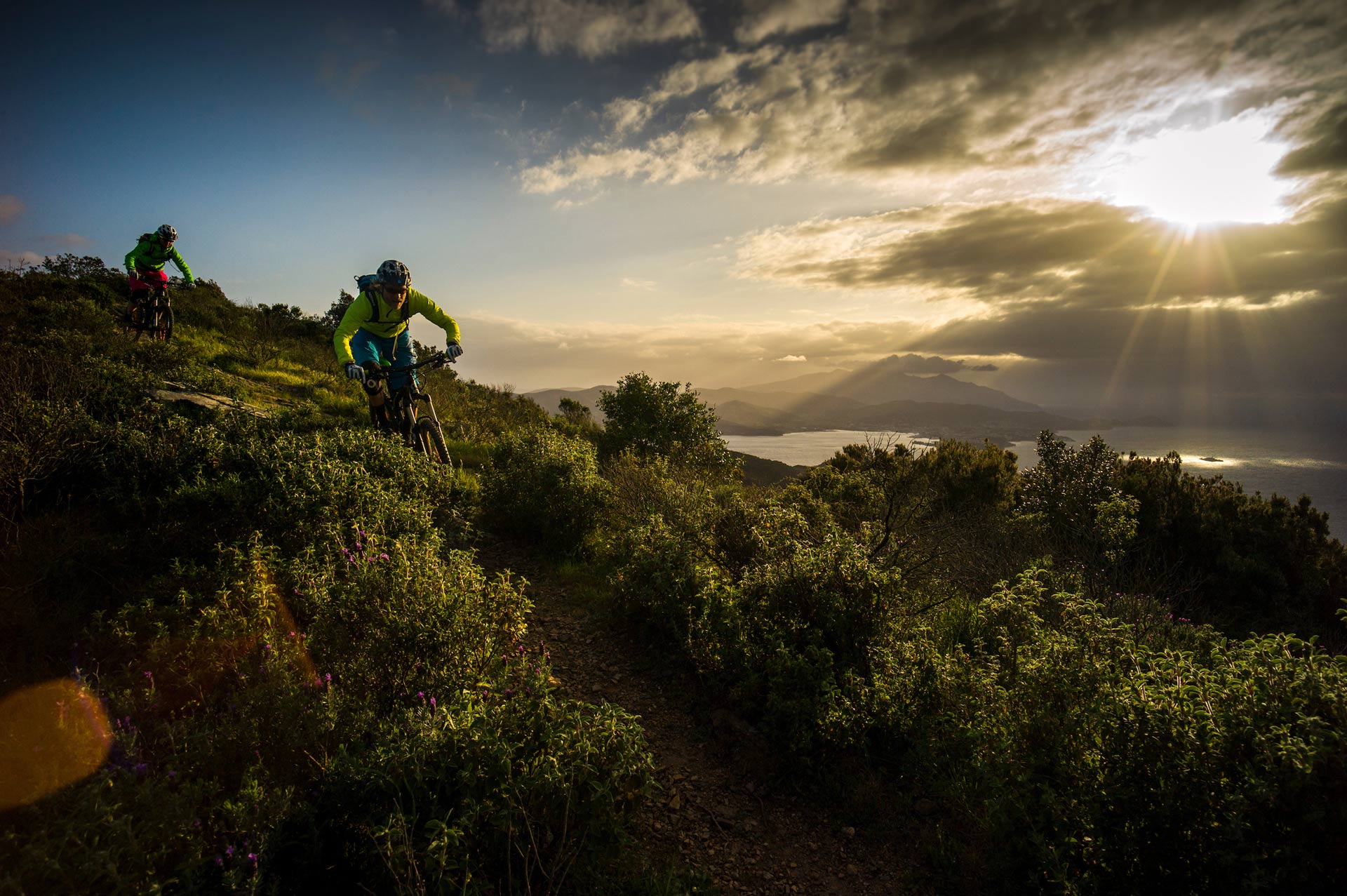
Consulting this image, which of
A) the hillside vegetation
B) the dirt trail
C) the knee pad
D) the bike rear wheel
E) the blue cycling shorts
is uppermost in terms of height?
the bike rear wheel

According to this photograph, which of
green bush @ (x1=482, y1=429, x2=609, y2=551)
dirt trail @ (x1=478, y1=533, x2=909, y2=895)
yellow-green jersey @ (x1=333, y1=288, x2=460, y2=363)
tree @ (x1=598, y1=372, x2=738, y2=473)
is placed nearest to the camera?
dirt trail @ (x1=478, y1=533, x2=909, y2=895)

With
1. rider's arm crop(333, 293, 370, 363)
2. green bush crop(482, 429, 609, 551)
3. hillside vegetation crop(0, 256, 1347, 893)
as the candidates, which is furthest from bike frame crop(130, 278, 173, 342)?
green bush crop(482, 429, 609, 551)

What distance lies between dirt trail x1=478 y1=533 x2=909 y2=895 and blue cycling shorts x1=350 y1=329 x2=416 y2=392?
4.90m

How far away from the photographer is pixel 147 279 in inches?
468

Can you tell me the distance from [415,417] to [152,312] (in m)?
9.00

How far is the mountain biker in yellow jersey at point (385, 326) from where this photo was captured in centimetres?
765

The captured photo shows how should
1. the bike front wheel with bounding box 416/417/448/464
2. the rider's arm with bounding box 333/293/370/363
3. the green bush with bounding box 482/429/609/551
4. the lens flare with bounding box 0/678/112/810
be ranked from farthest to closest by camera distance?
1. the bike front wheel with bounding box 416/417/448/464
2. the green bush with bounding box 482/429/609/551
3. the rider's arm with bounding box 333/293/370/363
4. the lens flare with bounding box 0/678/112/810

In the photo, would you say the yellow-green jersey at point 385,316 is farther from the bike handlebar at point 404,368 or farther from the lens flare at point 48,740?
the lens flare at point 48,740

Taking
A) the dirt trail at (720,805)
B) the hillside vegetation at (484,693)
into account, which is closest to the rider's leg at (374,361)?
the hillside vegetation at (484,693)

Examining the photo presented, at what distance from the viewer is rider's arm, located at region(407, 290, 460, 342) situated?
8.18m

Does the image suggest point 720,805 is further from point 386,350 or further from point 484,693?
point 386,350

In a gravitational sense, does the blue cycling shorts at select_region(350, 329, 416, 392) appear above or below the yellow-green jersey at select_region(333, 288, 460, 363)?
below

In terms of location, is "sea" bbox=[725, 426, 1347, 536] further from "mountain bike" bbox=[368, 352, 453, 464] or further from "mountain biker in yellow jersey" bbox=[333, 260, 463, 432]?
"mountain biker in yellow jersey" bbox=[333, 260, 463, 432]

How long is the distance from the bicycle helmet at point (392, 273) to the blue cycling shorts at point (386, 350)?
0.83 meters
